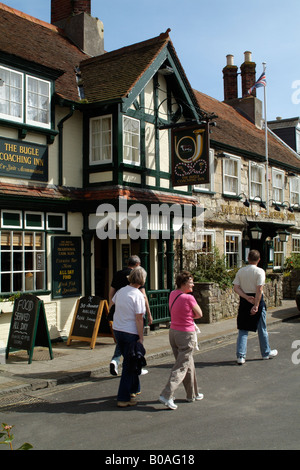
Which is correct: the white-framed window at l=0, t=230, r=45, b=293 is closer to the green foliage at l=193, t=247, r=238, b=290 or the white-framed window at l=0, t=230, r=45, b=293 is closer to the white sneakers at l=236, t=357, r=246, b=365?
the white sneakers at l=236, t=357, r=246, b=365

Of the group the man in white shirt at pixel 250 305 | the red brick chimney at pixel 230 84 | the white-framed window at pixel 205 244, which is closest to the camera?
the man in white shirt at pixel 250 305

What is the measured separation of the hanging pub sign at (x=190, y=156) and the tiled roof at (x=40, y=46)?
2.91 meters

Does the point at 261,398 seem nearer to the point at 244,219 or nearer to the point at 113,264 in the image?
the point at 113,264

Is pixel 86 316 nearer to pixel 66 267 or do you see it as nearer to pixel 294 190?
pixel 66 267

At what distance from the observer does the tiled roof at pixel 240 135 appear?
60.6ft

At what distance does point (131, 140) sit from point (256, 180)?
30.7 ft

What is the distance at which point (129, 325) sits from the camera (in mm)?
6254

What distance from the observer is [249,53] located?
976 inches

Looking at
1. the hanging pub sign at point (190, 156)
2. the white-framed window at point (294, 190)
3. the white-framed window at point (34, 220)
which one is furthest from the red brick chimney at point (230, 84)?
the white-framed window at point (34, 220)

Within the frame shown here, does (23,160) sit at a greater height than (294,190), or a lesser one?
lesser

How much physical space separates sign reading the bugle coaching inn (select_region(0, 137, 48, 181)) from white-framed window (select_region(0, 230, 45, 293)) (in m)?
1.24

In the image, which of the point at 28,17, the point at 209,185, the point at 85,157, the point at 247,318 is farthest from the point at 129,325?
the point at 28,17

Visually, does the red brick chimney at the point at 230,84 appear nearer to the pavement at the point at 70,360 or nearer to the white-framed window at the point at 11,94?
the pavement at the point at 70,360
